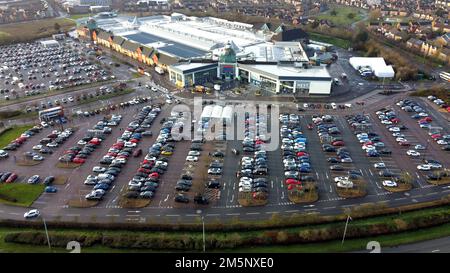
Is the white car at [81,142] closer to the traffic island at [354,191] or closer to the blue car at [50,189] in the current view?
the blue car at [50,189]

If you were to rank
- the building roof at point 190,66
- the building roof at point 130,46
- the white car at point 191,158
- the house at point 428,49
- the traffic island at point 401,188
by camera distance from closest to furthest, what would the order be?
the traffic island at point 401,188 < the white car at point 191,158 < the building roof at point 190,66 < the house at point 428,49 < the building roof at point 130,46

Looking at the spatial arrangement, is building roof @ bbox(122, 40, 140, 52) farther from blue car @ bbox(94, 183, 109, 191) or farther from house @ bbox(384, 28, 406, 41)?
house @ bbox(384, 28, 406, 41)

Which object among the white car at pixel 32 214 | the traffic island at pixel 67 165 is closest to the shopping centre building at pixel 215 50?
the traffic island at pixel 67 165

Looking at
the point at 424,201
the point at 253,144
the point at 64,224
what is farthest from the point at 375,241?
the point at 64,224

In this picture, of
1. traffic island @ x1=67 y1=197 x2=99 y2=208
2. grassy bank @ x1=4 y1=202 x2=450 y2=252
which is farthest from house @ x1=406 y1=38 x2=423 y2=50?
traffic island @ x1=67 y1=197 x2=99 y2=208

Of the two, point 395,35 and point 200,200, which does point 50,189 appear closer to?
point 200,200

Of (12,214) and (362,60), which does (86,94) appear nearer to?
(12,214)

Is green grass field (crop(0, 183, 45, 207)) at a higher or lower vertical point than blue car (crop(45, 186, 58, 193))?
lower
